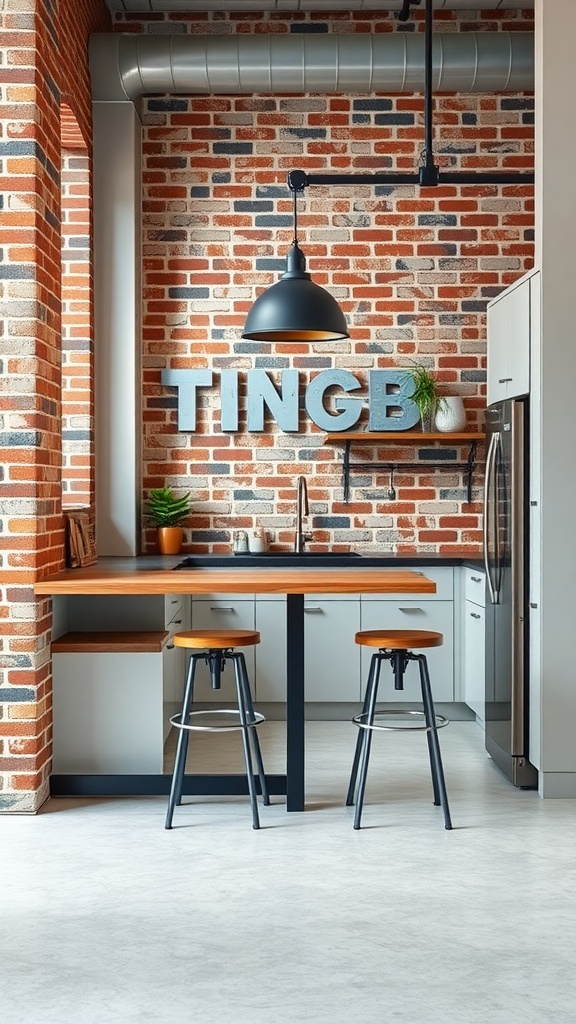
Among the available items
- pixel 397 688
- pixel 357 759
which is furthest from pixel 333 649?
pixel 397 688

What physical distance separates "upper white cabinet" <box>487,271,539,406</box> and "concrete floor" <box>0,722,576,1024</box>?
1.74 meters

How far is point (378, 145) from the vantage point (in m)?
6.23

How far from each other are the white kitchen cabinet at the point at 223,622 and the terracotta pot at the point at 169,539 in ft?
1.27

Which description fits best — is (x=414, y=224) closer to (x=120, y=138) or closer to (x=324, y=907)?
(x=120, y=138)

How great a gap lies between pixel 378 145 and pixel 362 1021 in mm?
4924

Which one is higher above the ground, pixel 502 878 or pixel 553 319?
pixel 553 319

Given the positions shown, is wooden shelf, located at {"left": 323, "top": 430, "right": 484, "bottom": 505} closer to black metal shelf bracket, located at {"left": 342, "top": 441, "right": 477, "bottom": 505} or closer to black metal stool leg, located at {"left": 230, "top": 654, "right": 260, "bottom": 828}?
black metal shelf bracket, located at {"left": 342, "top": 441, "right": 477, "bottom": 505}

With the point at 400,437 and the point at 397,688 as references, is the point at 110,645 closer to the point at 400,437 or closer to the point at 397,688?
the point at 397,688

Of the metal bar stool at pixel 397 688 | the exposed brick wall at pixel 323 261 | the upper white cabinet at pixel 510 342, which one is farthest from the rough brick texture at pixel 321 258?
the metal bar stool at pixel 397 688

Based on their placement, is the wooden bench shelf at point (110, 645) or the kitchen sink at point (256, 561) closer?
the wooden bench shelf at point (110, 645)

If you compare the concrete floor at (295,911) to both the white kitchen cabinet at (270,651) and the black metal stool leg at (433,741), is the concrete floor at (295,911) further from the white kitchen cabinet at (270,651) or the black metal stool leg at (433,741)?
the white kitchen cabinet at (270,651)

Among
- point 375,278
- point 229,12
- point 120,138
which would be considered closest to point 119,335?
point 120,138

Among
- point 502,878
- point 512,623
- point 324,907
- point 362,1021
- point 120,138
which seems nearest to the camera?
point 362,1021

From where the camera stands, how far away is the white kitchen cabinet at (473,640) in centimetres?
536
